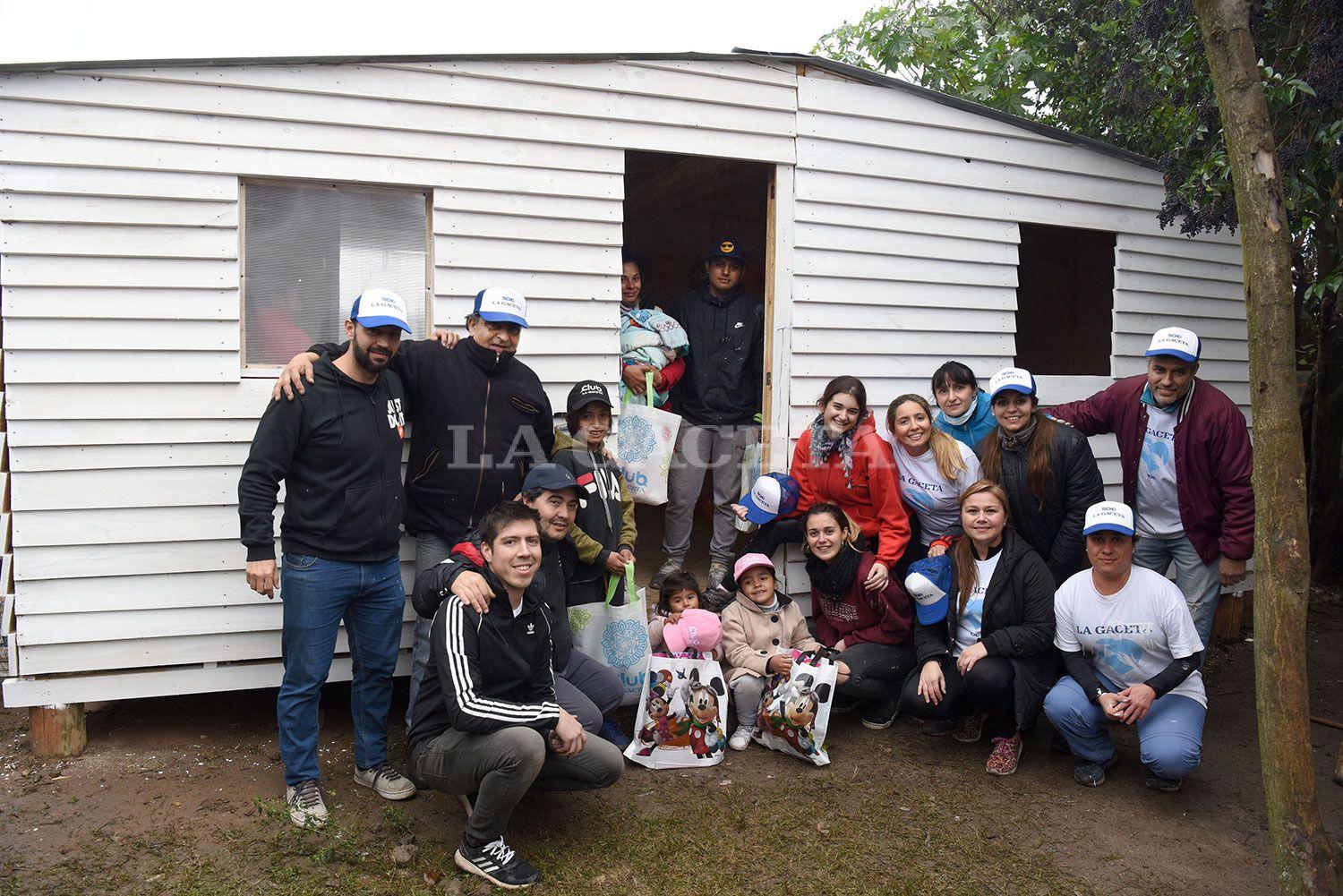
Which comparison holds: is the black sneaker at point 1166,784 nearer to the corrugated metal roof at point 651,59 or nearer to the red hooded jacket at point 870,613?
the red hooded jacket at point 870,613

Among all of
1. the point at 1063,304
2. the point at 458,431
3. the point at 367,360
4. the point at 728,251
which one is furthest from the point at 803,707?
the point at 1063,304

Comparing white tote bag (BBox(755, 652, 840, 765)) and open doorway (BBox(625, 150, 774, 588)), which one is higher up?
open doorway (BBox(625, 150, 774, 588))

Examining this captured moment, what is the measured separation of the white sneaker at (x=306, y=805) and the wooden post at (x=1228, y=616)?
6458 millimetres

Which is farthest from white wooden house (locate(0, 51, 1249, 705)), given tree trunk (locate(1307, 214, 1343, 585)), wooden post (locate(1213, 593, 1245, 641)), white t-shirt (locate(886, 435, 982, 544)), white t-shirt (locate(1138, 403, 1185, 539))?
tree trunk (locate(1307, 214, 1343, 585))

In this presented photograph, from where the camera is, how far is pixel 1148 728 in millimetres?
4426

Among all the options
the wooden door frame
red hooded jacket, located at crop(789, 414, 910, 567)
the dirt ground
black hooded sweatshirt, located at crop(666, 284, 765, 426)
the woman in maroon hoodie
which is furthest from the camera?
black hooded sweatshirt, located at crop(666, 284, 765, 426)

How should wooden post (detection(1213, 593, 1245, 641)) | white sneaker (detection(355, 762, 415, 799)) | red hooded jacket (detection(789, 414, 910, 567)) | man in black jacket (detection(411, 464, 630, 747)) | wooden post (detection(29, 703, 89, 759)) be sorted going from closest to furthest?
man in black jacket (detection(411, 464, 630, 747)) < white sneaker (detection(355, 762, 415, 799)) < wooden post (detection(29, 703, 89, 759)) < red hooded jacket (detection(789, 414, 910, 567)) < wooden post (detection(1213, 593, 1245, 641))

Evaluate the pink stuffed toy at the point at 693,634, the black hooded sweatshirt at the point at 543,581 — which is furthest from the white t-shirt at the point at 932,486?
the black hooded sweatshirt at the point at 543,581

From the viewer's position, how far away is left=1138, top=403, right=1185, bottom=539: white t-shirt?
16.8ft

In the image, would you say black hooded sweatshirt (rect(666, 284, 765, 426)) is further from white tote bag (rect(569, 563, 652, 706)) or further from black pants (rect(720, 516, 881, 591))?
white tote bag (rect(569, 563, 652, 706))

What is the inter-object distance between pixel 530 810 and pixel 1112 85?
7620 mm

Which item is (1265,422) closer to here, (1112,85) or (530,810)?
(530,810)

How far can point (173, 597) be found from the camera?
4793 mm

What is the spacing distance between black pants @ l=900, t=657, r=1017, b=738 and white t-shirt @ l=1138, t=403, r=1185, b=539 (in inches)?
52.0
